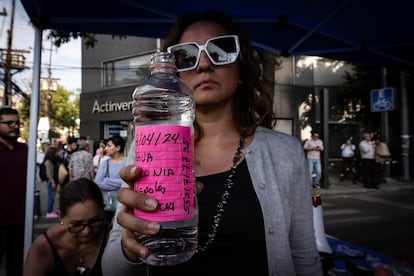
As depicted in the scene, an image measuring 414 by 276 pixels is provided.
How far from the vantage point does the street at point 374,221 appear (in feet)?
19.2

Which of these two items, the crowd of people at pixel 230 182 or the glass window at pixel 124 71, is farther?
the glass window at pixel 124 71

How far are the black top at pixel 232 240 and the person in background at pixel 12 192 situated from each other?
3102 millimetres

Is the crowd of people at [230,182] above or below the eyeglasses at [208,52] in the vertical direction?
below

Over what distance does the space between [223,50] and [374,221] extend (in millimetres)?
7457

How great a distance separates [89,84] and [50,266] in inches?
704

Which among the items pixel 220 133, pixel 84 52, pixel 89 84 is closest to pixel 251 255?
pixel 220 133

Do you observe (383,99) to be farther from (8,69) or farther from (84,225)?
(8,69)

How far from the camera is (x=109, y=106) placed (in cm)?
1741

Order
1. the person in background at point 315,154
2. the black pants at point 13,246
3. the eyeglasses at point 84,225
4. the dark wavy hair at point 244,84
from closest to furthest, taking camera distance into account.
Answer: the dark wavy hair at point 244,84
the eyeglasses at point 84,225
the black pants at point 13,246
the person in background at point 315,154

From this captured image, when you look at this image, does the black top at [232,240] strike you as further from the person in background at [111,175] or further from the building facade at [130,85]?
the building facade at [130,85]

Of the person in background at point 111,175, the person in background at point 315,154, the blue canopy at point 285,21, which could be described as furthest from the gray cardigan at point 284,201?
the person in background at point 315,154

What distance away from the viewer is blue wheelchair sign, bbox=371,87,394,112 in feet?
39.8

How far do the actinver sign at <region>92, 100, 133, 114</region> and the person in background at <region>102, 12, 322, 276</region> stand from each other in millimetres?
15142

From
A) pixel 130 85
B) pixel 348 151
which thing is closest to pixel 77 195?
pixel 348 151
